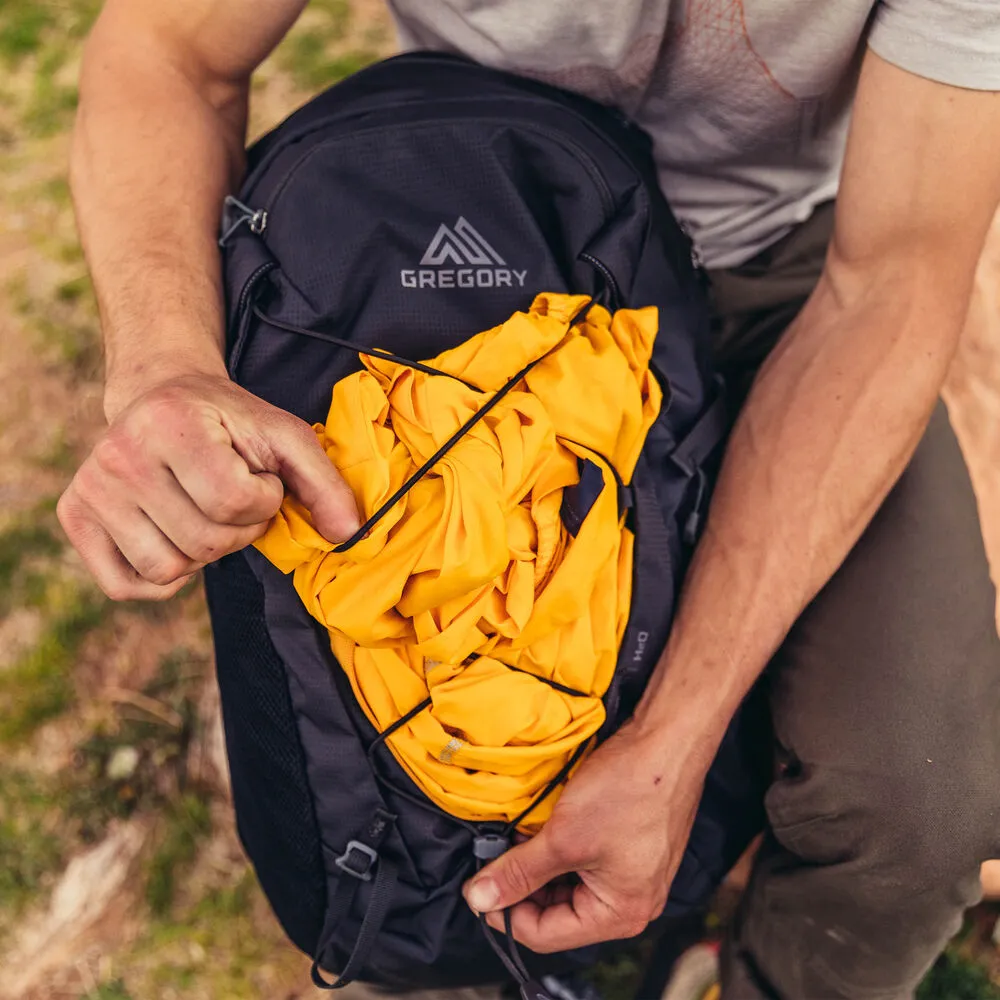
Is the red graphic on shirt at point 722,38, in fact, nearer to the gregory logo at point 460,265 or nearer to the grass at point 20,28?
the gregory logo at point 460,265

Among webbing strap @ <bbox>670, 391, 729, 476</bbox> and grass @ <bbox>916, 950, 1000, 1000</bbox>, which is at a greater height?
webbing strap @ <bbox>670, 391, 729, 476</bbox>

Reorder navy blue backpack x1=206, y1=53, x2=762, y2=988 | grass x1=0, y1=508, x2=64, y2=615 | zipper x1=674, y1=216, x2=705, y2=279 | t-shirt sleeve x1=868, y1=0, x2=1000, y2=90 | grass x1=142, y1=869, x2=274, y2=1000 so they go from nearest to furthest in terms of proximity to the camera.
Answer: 1. t-shirt sleeve x1=868, y1=0, x2=1000, y2=90
2. navy blue backpack x1=206, y1=53, x2=762, y2=988
3. zipper x1=674, y1=216, x2=705, y2=279
4. grass x1=142, y1=869, x2=274, y2=1000
5. grass x1=0, y1=508, x2=64, y2=615

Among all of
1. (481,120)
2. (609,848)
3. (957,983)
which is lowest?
(957,983)

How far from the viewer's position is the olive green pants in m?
1.06

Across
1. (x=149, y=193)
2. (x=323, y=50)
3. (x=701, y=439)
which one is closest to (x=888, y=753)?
(x=701, y=439)

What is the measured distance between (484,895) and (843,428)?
726 mm

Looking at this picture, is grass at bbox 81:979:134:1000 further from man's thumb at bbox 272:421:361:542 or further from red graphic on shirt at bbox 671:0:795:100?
red graphic on shirt at bbox 671:0:795:100

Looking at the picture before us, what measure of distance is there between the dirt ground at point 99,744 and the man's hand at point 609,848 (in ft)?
1.70

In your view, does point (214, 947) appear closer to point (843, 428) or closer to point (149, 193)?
point (149, 193)

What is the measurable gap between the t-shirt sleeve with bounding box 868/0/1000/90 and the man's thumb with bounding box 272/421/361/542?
79 centimetres

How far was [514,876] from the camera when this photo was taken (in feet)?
3.46

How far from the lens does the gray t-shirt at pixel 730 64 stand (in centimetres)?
99

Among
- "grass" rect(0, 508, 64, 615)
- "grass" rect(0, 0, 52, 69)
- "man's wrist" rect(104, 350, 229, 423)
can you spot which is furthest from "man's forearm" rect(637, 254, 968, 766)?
"grass" rect(0, 0, 52, 69)

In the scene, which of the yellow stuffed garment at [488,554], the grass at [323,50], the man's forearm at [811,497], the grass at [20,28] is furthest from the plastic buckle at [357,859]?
the grass at [20,28]
